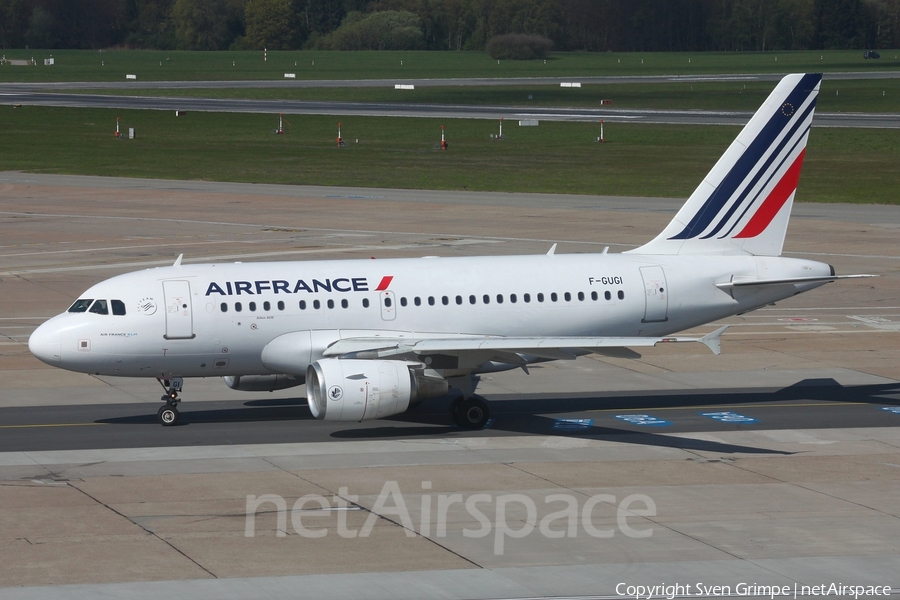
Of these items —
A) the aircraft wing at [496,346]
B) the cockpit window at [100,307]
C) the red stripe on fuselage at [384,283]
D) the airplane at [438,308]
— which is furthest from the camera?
the red stripe on fuselage at [384,283]

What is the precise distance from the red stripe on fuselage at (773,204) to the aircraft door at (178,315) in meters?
15.1

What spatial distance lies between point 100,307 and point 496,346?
963 centimetres

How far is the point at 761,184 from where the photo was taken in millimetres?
35094

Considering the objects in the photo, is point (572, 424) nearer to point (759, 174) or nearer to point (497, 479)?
point (497, 479)

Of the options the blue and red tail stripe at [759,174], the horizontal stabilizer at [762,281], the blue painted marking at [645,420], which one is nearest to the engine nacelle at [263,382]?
the blue painted marking at [645,420]

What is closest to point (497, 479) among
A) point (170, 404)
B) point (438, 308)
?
point (438, 308)

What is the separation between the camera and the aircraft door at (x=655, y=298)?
108ft

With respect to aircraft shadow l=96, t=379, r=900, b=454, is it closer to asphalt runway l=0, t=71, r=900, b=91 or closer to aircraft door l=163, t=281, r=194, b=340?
aircraft door l=163, t=281, r=194, b=340

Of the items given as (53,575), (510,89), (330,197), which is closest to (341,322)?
(53,575)

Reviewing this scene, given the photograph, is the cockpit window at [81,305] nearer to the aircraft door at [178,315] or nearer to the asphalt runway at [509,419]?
the aircraft door at [178,315]

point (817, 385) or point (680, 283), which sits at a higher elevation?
point (680, 283)

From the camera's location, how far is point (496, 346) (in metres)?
29.1

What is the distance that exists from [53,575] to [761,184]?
2243cm

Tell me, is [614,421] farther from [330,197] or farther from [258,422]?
[330,197]
